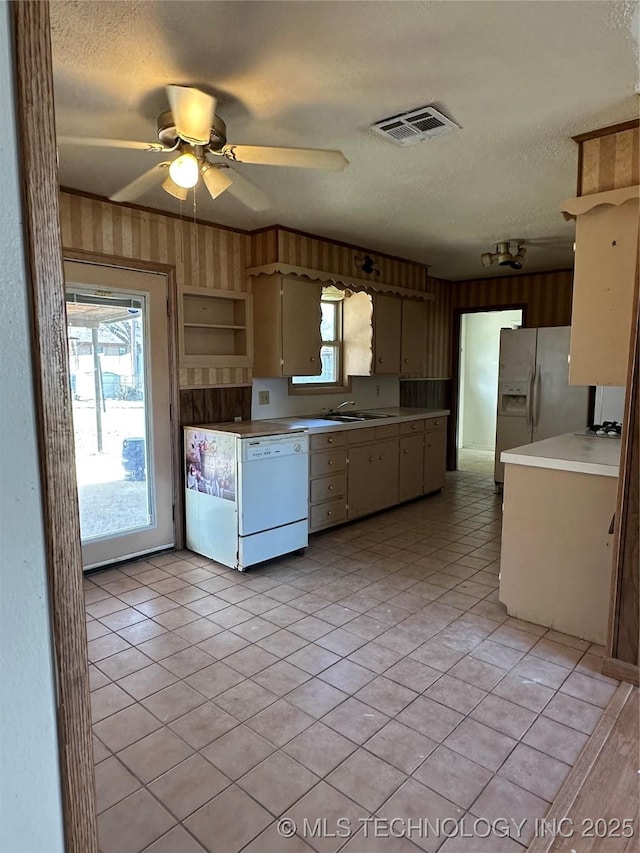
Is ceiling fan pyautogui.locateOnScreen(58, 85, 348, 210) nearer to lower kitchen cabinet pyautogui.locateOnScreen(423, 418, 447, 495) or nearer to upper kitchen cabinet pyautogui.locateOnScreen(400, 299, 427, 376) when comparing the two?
upper kitchen cabinet pyautogui.locateOnScreen(400, 299, 427, 376)

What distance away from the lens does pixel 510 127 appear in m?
2.44

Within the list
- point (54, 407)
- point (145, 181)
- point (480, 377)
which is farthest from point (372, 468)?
point (480, 377)

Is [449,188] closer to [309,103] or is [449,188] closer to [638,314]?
[309,103]

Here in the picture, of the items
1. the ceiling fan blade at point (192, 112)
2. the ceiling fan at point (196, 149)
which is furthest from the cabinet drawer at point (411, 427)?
the ceiling fan blade at point (192, 112)

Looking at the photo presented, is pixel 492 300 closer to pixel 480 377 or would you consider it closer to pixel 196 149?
pixel 480 377

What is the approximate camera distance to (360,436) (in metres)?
4.53

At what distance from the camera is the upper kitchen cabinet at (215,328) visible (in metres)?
3.98

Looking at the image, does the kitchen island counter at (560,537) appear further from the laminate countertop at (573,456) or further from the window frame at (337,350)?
the window frame at (337,350)

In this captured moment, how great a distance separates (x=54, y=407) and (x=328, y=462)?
11.8ft

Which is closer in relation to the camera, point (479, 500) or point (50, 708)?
point (50, 708)

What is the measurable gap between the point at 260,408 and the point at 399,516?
1.64 m

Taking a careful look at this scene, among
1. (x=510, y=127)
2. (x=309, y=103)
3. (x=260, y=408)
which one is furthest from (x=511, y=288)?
(x=309, y=103)

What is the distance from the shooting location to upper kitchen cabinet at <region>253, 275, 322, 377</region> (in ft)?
13.6

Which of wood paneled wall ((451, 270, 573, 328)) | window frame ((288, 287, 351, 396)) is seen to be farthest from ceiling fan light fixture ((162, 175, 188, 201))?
wood paneled wall ((451, 270, 573, 328))
